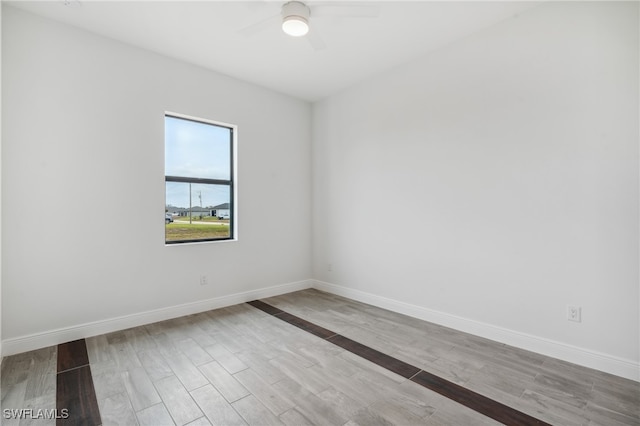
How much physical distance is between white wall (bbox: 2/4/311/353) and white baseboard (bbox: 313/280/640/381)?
6.84ft

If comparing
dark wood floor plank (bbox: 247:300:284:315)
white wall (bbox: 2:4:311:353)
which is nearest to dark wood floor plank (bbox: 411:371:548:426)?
dark wood floor plank (bbox: 247:300:284:315)

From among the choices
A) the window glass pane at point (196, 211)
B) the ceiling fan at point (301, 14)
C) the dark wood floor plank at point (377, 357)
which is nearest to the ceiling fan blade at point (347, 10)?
the ceiling fan at point (301, 14)

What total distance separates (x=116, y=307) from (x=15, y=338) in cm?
73

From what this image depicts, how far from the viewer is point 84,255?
2873mm

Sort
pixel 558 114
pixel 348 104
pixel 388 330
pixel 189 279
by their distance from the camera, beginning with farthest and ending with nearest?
pixel 348 104
pixel 189 279
pixel 388 330
pixel 558 114

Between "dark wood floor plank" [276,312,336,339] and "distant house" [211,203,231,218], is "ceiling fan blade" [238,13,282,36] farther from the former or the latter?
"dark wood floor plank" [276,312,336,339]

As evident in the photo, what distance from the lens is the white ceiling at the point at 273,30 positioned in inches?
101

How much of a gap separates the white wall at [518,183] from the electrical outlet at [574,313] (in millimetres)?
36

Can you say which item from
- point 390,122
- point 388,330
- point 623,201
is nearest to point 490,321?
point 388,330

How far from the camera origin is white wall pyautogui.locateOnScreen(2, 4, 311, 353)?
102 inches

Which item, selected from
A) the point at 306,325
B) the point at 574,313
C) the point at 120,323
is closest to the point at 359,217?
the point at 306,325

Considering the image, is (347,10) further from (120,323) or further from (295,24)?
(120,323)

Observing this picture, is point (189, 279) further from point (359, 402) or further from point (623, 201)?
point (623, 201)

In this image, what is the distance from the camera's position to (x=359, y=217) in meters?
4.14
